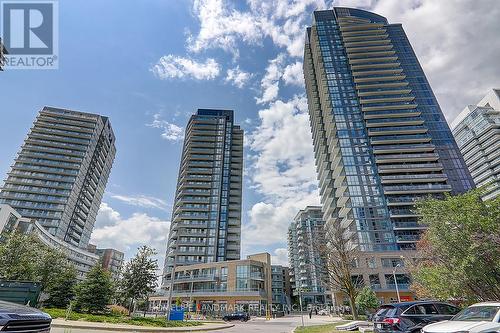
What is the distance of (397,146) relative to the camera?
240 ft

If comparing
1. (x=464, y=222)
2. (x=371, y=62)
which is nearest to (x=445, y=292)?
(x=464, y=222)

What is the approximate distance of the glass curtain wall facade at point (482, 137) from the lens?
338 ft

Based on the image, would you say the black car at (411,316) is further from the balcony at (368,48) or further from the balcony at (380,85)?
the balcony at (368,48)

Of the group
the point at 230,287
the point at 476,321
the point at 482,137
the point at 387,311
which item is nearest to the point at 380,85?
the point at 482,137

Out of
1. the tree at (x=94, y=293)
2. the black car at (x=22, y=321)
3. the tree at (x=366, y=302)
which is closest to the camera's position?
the black car at (x=22, y=321)

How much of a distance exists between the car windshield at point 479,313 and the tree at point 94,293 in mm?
26786

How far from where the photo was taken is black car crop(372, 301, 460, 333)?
361 inches

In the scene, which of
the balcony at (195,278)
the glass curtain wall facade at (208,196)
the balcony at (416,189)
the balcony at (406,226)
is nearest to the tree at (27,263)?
the balcony at (195,278)

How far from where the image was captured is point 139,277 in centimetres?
2594

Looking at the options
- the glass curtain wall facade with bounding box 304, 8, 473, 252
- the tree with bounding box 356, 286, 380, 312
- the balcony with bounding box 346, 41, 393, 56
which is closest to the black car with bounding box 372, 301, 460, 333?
the tree with bounding box 356, 286, 380, 312

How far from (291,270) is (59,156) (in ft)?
362

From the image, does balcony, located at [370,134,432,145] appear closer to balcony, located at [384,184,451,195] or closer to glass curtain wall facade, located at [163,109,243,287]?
balcony, located at [384,184,451,195]

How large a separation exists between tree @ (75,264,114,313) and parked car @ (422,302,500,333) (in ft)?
86.1

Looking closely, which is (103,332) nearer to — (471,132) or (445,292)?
(445,292)
